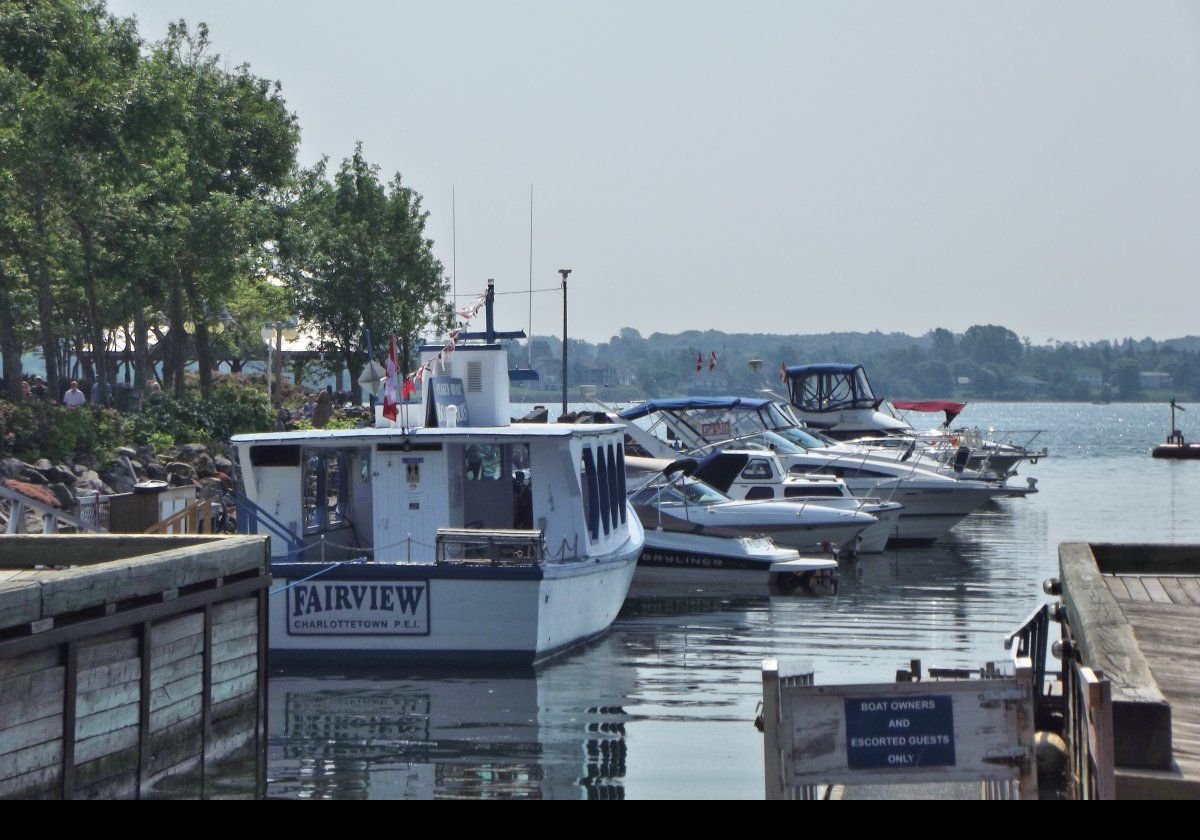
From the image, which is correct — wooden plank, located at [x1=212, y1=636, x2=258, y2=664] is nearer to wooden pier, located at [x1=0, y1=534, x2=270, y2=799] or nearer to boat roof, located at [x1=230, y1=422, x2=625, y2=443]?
wooden pier, located at [x1=0, y1=534, x2=270, y2=799]

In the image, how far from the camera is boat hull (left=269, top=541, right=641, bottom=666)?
1572cm

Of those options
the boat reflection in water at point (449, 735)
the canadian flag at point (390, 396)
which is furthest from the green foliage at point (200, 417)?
the boat reflection in water at point (449, 735)

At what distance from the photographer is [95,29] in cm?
3509

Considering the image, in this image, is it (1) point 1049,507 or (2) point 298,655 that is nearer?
(2) point 298,655

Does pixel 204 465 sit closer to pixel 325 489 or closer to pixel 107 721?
pixel 325 489

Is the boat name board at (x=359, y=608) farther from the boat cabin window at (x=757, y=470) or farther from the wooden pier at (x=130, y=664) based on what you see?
the boat cabin window at (x=757, y=470)

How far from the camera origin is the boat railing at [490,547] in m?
15.6

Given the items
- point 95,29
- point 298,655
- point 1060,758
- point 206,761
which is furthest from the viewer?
point 95,29

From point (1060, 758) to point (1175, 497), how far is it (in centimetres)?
5249

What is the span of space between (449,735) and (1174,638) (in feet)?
25.6

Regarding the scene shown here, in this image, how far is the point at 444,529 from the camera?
16.2m

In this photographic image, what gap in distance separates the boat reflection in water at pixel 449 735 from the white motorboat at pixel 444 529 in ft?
1.28
